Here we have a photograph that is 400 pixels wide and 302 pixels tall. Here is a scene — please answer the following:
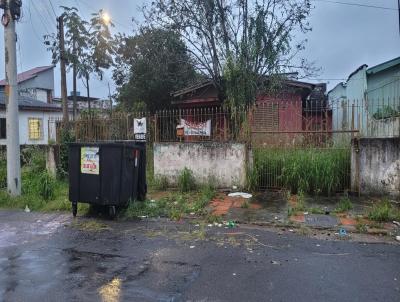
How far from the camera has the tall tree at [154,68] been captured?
16094 mm

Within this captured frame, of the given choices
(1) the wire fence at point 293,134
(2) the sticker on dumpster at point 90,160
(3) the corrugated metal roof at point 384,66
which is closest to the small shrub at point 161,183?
(1) the wire fence at point 293,134

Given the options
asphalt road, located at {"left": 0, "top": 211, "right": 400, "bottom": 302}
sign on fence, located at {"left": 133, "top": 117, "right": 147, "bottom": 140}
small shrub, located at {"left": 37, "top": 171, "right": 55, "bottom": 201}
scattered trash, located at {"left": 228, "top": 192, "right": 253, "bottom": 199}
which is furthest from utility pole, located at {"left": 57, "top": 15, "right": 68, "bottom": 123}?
asphalt road, located at {"left": 0, "top": 211, "right": 400, "bottom": 302}

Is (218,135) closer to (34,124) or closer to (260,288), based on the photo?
(260,288)

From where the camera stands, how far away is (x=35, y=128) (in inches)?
999

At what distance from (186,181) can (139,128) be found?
7.59 feet

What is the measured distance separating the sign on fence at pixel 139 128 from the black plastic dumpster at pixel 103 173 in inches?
128

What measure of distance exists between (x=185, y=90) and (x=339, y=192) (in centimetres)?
1016

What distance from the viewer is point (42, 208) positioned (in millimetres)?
8789

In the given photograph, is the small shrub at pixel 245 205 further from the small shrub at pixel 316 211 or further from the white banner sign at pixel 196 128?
the white banner sign at pixel 196 128

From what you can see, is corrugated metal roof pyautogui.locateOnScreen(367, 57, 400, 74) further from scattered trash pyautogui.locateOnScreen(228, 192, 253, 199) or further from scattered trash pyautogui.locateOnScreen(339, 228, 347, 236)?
scattered trash pyautogui.locateOnScreen(339, 228, 347, 236)

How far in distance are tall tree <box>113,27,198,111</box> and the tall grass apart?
25.6 feet

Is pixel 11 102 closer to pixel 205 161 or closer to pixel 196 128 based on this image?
pixel 196 128

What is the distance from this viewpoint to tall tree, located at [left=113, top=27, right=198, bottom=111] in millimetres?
16094

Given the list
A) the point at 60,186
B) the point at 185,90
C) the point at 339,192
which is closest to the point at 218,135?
the point at 339,192
